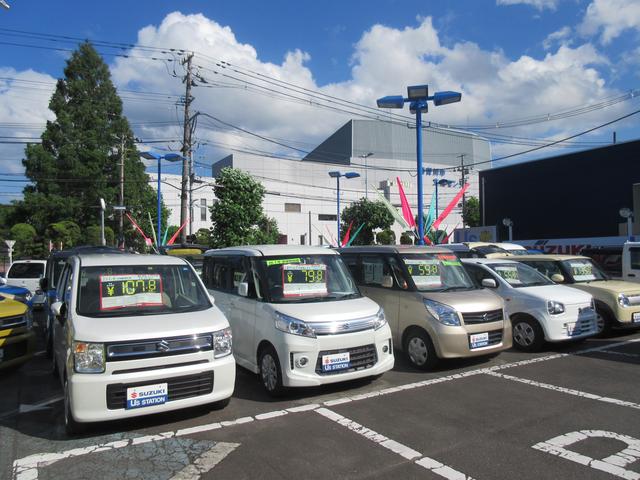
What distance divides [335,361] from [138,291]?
249cm

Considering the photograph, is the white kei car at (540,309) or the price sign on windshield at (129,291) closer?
the price sign on windshield at (129,291)

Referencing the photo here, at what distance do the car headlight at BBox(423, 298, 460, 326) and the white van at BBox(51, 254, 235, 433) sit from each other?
3.28 meters

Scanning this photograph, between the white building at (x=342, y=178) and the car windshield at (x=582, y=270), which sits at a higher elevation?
the white building at (x=342, y=178)

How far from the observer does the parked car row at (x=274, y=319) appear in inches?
184

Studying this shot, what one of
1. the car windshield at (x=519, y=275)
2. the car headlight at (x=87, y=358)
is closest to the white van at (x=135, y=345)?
the car headlight at (x=87, y=358)

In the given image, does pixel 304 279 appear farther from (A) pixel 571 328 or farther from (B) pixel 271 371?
(A) pixel 571 328

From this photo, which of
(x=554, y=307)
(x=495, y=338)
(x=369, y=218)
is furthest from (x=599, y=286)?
(x=369, y=218)

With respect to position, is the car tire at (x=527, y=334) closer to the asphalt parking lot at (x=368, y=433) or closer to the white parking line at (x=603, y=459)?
the asphalt parking lot at (x=368, y=433)

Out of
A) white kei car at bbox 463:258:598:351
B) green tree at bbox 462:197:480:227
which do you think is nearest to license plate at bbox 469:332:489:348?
white kei car at bbox 463:258:598:351

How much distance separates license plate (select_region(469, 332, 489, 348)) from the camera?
7047 millimetres

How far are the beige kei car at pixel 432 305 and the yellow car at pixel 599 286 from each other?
10.7ft

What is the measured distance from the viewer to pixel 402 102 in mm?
13664

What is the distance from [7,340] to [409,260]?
237 inches

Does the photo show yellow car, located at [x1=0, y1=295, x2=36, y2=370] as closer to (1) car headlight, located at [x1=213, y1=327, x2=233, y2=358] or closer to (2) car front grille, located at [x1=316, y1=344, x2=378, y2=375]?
(1) car headlight, located at [x1=213, y1=327, x2=233, y2=358]
